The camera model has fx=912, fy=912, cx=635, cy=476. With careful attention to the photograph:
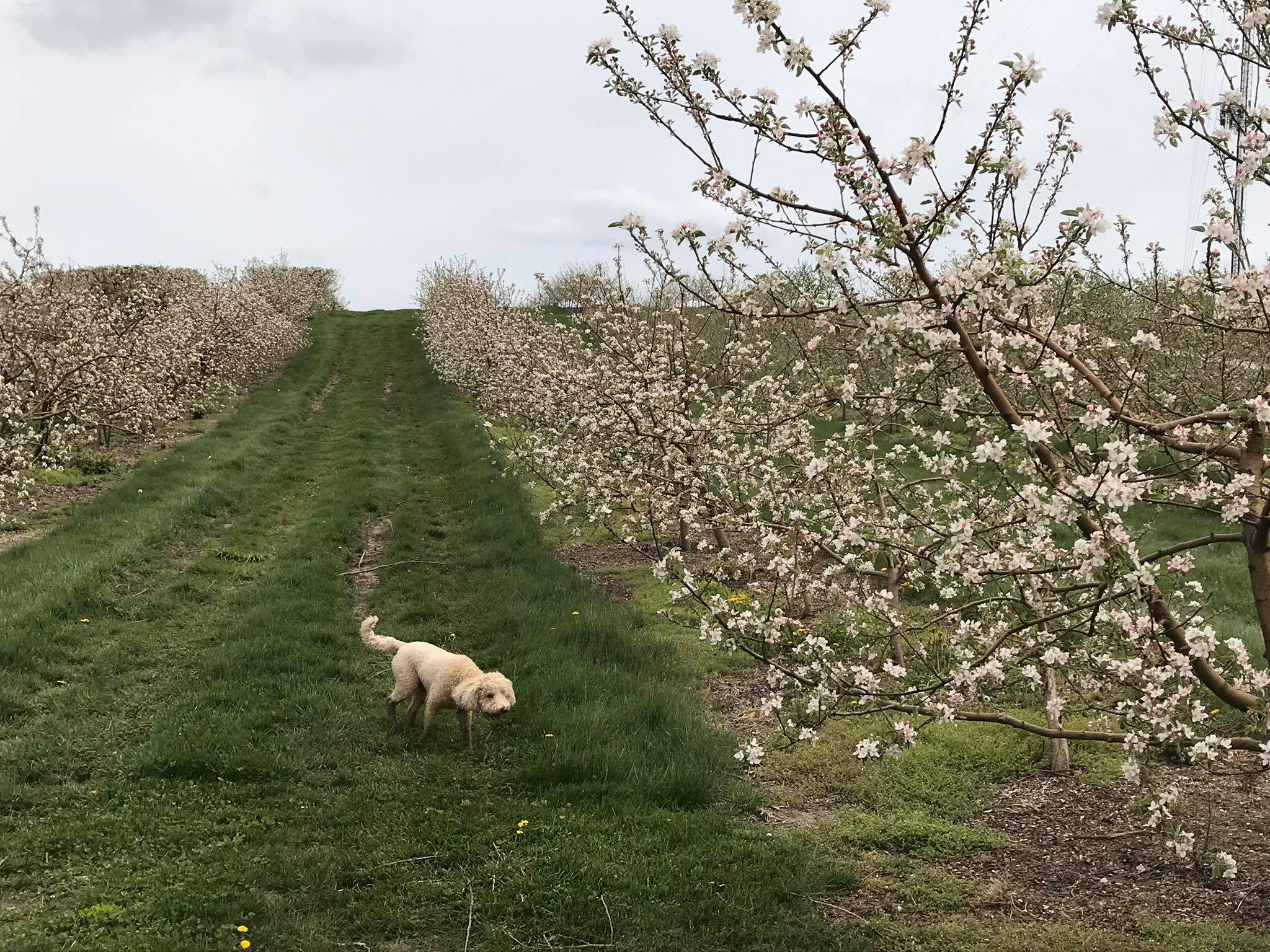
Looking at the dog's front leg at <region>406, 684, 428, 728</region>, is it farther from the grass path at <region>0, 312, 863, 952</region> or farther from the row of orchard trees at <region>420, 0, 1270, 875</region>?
the row of orchard trees at <region>420, 0, 1270, 875</region>

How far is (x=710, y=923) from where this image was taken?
4633 millimetres

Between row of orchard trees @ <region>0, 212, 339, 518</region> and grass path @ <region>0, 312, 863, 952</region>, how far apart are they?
395cm

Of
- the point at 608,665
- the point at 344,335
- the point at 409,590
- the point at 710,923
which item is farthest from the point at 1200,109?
the point at 344,335

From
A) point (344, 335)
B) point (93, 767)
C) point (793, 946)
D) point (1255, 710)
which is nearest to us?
point (1255, 710)

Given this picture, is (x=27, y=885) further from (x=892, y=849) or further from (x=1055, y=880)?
(x=1055, y=880)

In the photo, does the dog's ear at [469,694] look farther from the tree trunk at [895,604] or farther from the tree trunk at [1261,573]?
the tree trunk at [1261,573]

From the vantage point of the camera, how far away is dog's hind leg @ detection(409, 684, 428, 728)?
6.88 m

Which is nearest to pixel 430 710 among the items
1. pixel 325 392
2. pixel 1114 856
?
pixel 1114 856

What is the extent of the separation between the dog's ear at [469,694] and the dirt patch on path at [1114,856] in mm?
3256

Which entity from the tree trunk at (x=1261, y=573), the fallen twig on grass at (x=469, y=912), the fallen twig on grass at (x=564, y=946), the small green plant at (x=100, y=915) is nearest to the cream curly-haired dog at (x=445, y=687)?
the fallen twig on grass at (x=469, y=912)

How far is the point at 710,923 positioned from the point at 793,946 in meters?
0.43

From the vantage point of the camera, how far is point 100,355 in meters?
14.5

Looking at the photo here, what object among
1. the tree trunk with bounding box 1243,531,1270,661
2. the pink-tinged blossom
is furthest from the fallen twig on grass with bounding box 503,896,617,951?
the tree trunk with bounding box 1243,531,1270,661

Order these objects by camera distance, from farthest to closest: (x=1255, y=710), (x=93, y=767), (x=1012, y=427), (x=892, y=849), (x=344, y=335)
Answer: (x=344, y=335)
(x=93, y=767)
(x=892, y=849)
(x=1255, y=710)
(x=1012, y=427)
